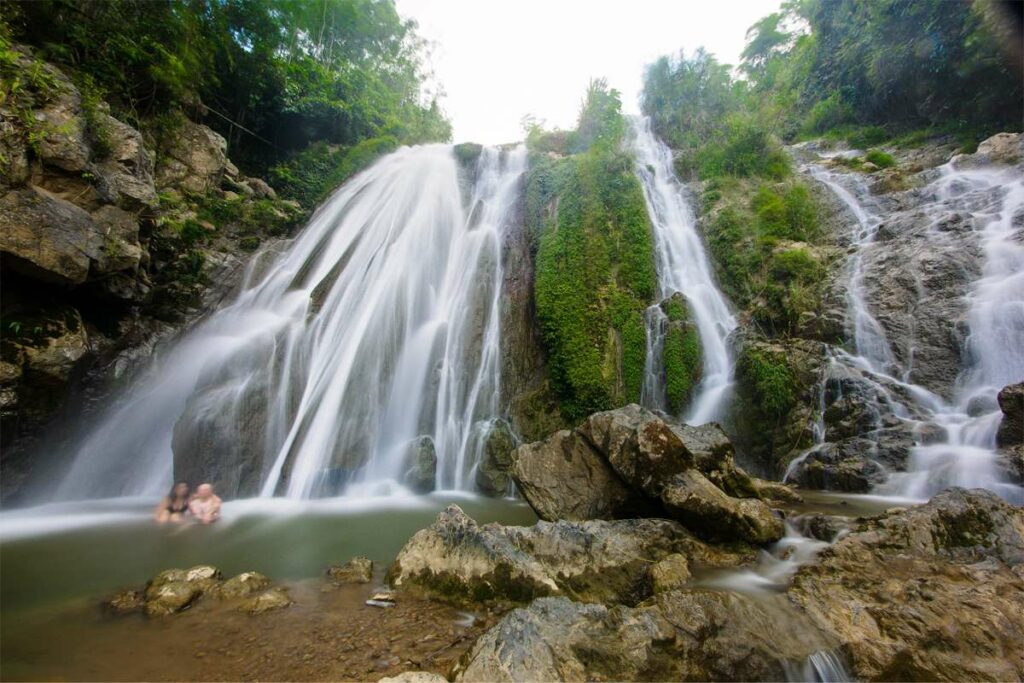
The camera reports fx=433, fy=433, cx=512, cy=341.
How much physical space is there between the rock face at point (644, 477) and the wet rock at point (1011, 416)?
11.1ft

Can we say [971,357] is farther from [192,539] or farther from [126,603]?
[192,539]

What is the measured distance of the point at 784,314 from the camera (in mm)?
9258

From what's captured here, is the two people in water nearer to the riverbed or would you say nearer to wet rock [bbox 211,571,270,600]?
the riverbed

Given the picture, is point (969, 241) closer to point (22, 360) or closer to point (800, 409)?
point (800, 409)

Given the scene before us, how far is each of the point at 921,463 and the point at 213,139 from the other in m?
18.5

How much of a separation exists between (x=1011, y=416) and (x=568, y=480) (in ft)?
18.8

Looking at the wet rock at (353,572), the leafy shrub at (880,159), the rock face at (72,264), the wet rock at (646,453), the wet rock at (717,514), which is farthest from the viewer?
the leafy shrub at (880,159)

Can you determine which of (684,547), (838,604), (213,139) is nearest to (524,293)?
(684,547)

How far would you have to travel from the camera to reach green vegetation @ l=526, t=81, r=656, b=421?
8.49 metres

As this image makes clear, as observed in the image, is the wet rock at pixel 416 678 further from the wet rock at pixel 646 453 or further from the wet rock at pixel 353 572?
the wet rock at pixel 646 453

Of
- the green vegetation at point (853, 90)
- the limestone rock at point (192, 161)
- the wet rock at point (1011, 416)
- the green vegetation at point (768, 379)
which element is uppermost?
the green vegetation at point (853, 90)

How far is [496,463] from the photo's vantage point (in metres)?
7.84

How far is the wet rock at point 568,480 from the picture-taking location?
5.34m

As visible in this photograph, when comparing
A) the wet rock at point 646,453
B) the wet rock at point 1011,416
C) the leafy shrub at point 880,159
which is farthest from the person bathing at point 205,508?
the leafy shrub at point 880,159
